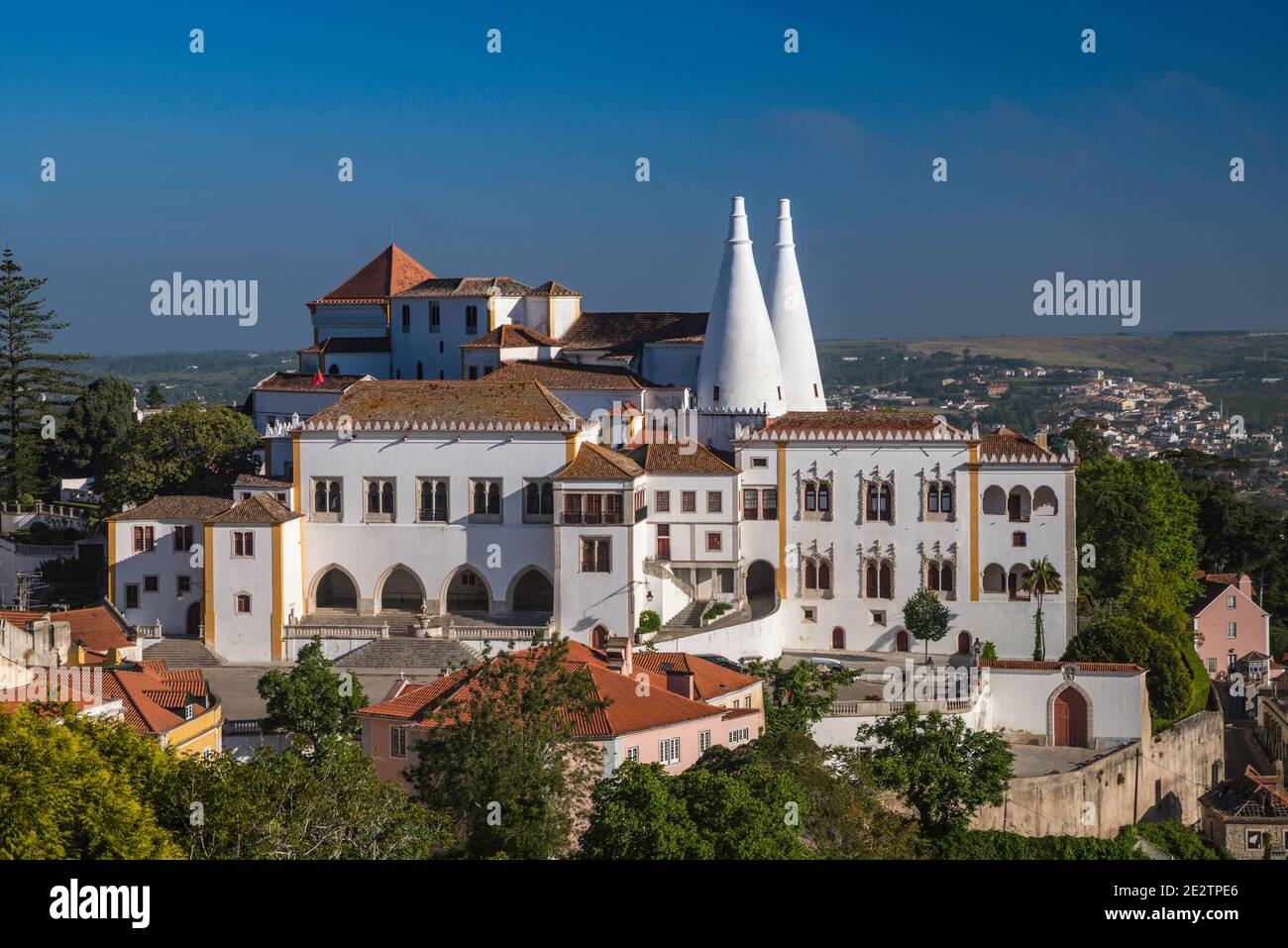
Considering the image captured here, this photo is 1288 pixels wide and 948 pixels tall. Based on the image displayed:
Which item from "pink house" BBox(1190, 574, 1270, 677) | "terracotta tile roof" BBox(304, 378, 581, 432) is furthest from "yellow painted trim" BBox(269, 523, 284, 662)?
"pink house" BBox(1190, 574, 1270, 677)

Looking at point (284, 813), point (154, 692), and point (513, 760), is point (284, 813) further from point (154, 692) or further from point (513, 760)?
point (154, 692)

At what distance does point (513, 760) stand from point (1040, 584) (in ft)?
70.6

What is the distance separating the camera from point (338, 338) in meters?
60.2

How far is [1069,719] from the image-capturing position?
43.6 m

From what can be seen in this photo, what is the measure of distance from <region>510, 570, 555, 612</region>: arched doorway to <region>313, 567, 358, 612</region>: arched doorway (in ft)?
13.5

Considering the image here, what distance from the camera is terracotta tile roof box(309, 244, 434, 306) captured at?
60.8m

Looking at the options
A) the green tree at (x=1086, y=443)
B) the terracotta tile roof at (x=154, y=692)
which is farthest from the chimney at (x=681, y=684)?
the green tree at (x=1086, y=443)

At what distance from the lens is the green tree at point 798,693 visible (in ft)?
123

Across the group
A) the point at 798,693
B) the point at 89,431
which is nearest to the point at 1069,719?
the point at 798,693

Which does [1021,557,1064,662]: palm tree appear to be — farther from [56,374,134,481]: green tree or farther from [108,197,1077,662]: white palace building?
[56,374,134,481]: green tree

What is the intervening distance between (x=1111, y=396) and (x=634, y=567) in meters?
68.5
